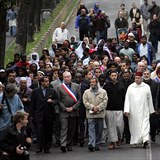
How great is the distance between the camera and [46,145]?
22875mm

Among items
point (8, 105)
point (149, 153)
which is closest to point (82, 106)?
point (149, 153)

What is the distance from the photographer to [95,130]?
2300 cm

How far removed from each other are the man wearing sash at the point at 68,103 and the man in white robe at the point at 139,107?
3.81 ft

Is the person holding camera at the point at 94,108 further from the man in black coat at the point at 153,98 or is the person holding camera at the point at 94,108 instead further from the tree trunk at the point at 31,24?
the tree trunk at the point at 31,24

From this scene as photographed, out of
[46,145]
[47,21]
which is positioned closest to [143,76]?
[46,145]

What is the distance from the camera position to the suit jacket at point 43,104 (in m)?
22.7

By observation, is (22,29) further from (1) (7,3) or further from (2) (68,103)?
(2) (68,103)

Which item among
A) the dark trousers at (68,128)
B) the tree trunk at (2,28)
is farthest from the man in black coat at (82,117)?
the tree trunk at (2,28)

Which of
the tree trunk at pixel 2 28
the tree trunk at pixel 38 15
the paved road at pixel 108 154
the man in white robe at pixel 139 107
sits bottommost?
the paved road at pixel 108 154

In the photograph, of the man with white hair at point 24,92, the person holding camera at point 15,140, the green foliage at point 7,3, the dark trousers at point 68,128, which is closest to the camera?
the person holding camera at point 15,140

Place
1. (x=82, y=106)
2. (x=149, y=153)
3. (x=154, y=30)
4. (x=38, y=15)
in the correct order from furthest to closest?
(x=38, y=15), (x=154, y=30), (x=82, y=106), (x=149, y=153)

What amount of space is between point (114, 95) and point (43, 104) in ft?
5.48

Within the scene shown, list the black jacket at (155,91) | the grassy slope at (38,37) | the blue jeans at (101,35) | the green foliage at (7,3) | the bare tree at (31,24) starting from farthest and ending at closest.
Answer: the bare tree at (31,24) → the blue jeans at (101,35) → the grassy slope at (38,37) → the green foliage at (7,3) → the black jacket at (155,91)

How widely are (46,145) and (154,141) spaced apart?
2639mm
